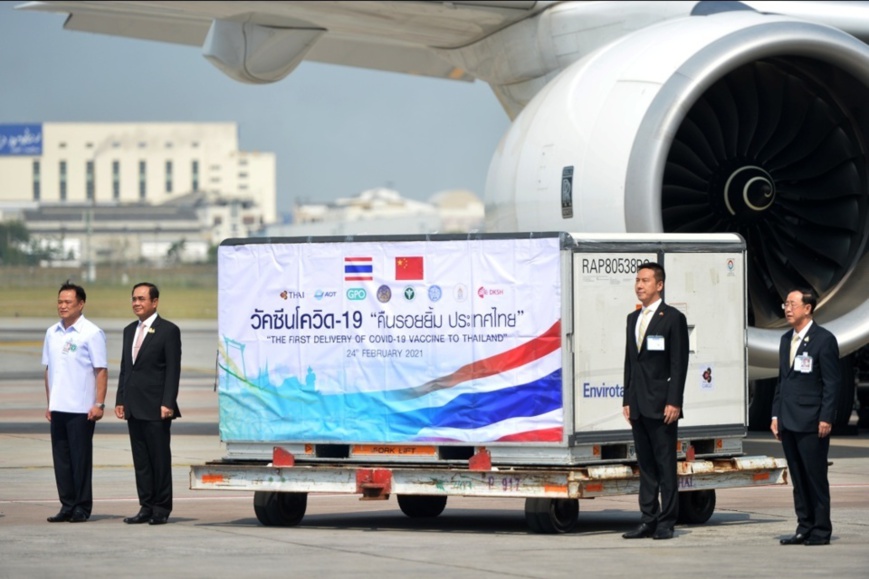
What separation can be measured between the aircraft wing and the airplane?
36mm

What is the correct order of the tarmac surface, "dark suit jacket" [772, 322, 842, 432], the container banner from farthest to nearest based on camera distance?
the container banner < "dark suit jacket" [772, 322, 842, 432] < the tarmac surface

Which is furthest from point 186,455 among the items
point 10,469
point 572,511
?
point 572,511

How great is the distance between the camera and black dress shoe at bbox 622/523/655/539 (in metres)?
10.6

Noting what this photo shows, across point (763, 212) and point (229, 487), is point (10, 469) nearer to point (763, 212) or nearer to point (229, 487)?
point (229, 487)

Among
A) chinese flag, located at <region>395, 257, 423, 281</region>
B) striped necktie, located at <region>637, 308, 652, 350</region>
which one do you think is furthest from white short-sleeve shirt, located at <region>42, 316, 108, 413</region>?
striped necktie, located at <region>637, 308, 652, 350</region>

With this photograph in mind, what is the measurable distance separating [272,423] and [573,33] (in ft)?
20.6

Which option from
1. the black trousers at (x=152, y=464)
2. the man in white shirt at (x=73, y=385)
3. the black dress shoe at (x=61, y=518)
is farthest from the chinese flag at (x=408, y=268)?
the black dress shoe at (x=61, y=518)

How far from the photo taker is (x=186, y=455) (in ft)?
55.0

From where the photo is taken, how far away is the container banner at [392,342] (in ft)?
36.2

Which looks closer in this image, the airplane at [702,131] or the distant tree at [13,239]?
the airplane at [702,131]

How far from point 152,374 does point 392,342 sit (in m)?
1.68

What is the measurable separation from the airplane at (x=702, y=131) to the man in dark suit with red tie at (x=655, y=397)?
347 centimetres

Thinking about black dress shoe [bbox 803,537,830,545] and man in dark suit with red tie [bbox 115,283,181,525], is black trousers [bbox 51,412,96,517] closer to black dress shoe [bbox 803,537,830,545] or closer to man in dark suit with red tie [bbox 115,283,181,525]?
man in dark suit with red tie [bbox 115,283,181,525]

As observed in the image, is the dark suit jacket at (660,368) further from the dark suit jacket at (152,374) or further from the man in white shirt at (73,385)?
the man in white shirt at (73,385)
